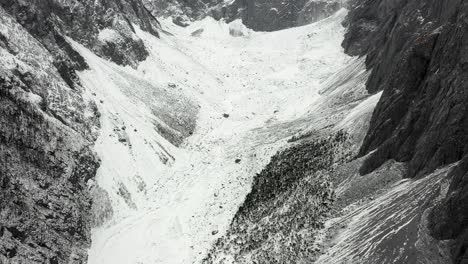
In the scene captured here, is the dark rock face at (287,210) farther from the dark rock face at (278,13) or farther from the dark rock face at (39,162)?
the dark rock face at (278,13)

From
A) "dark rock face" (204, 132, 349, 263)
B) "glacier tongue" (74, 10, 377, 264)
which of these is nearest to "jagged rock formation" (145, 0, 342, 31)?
"glacier tongue" (74, 10, 377, 264)

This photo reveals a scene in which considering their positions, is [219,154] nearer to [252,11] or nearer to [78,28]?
[78,28]

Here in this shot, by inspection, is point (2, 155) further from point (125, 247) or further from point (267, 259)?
point (267, 259)

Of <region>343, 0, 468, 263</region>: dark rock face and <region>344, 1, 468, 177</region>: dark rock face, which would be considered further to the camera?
<region>344, 1, 468, 177</region>: dark rock face

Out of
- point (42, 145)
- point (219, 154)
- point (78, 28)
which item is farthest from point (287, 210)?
point (78, 28)

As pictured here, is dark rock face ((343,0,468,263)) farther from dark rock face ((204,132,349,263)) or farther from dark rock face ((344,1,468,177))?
dark rock face ((204,132,349,263))

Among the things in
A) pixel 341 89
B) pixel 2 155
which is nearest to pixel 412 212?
pixel 2 155
